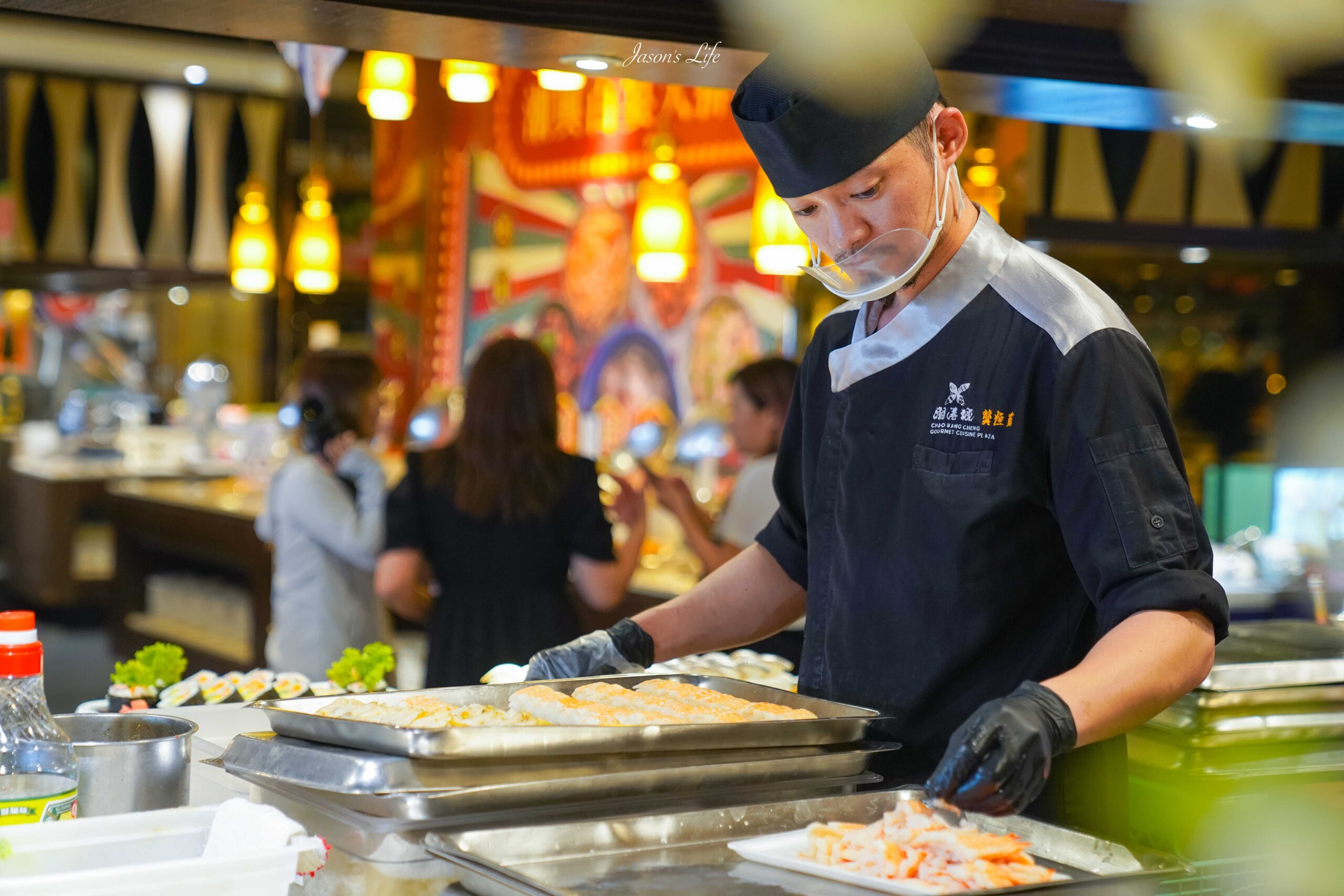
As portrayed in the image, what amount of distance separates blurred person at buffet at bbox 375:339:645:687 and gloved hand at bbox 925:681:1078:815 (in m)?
2.48

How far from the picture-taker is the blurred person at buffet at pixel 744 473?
4273 millimetres

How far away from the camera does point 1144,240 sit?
23.7 feet

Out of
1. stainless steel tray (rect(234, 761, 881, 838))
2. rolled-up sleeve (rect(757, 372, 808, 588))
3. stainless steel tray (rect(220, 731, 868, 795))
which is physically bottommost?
stainless steel tray (rect(234, 761, 881, 838))

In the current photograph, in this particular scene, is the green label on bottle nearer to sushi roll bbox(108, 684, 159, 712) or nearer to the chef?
the chef

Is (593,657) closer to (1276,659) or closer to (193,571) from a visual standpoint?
(1276,659)

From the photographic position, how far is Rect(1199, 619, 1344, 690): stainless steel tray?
8.38 feet

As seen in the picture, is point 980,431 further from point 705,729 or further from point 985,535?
point 705,729

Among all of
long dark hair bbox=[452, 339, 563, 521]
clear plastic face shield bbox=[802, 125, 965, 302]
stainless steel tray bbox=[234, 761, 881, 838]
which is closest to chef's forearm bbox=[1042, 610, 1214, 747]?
stainless steel tray bbox=[234, 761, 881, 838]

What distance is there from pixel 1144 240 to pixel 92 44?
777 cm

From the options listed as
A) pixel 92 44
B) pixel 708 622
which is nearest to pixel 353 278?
→ pixel 92 44

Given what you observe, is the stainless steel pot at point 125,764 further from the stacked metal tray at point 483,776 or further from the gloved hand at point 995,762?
the gloved hand at point 995,762

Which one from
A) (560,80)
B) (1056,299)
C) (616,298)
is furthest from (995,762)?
(616,298)

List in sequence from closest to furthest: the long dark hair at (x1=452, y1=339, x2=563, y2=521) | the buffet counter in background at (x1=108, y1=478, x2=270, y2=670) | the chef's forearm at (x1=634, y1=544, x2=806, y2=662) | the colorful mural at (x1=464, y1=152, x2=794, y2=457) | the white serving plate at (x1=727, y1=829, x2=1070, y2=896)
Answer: the white serving plate at (x1=727, y1=829, x2=1070, y2=896) < the chef's forearm at (x1=634, y1=544, x2=806, y2=662) < the long dark hair at (x1=452, y1=339, x2=563, y2=521) < the buffet counter in background at (x1=108, y1=478, x2=270, y2=670) < the colorful mural at (x1=464, y1=152, x2=794, y2=457)

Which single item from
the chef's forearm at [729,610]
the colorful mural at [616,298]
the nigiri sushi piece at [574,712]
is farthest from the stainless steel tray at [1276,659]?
the colorful mural at [616,298]
